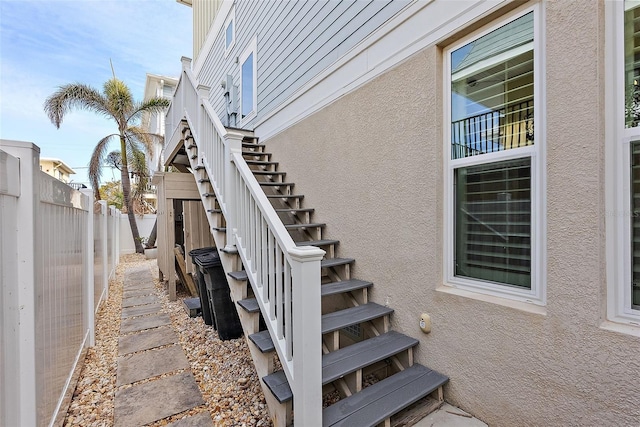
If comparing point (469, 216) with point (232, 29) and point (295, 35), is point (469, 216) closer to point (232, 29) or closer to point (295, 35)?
point (295, 35)

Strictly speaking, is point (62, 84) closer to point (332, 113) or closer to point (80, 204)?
point (80, 204)

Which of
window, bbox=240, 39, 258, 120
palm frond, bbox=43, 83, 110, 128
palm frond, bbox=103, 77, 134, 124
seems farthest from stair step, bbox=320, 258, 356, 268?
palm frond, bbox=43, 83, 110, 128

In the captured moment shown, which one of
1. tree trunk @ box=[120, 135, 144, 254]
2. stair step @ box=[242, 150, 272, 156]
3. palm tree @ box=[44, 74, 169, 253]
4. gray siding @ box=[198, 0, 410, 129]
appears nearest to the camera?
gray siding @ box=[198, 0, 410, 129]

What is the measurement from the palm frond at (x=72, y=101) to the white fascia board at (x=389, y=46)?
8.99m

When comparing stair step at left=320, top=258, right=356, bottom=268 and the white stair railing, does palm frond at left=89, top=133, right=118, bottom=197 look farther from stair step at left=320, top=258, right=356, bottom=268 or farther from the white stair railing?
stair step at left=320, top=258, right=356, bottom=268

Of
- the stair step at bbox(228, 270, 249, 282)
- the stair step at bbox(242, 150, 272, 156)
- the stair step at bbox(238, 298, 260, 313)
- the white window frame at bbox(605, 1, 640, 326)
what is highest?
the stair step at bbox(242, 150, 272, 156)

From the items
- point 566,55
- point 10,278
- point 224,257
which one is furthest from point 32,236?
point 566,55

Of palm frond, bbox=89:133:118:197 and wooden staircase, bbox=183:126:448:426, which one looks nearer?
wooden staircase, bbox=183:126:448:426

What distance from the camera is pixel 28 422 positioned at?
4.51 feet

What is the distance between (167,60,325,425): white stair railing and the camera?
5.52 feet

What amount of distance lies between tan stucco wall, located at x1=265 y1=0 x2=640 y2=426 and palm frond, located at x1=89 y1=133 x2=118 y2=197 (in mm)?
10133

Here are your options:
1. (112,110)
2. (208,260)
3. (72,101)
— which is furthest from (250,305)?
(72,101)

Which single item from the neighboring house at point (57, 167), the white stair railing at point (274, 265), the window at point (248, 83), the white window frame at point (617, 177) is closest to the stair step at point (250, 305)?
the white stair railing at point (274, 265)

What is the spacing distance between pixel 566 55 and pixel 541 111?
301 millimetres
